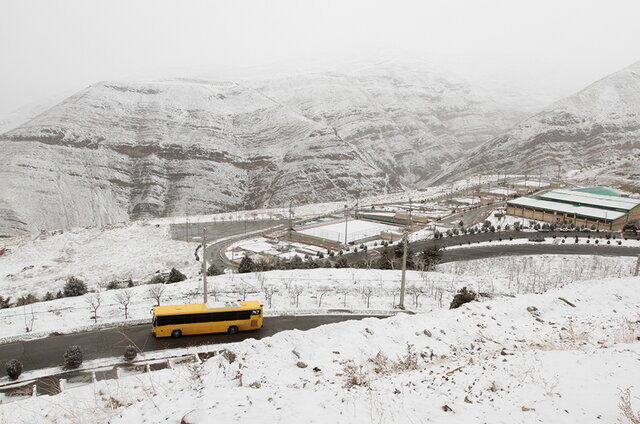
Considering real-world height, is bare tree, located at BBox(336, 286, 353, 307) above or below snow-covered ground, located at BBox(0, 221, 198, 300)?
above

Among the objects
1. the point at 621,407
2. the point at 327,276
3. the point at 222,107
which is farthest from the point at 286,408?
the point at 222,107

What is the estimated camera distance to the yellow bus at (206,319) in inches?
746

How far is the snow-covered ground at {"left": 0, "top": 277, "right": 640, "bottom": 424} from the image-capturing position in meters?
6.31

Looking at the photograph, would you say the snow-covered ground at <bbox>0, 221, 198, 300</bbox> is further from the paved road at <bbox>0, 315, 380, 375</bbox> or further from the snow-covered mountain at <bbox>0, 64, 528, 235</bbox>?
the snow-covered mountain at <bbox>0, 64, 528, 235</bbox>

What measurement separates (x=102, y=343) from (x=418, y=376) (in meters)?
16.4

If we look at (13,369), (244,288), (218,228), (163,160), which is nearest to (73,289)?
(244,288)

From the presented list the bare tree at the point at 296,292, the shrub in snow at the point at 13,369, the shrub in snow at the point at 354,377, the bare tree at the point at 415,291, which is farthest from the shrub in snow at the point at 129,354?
the bare tree at the point at 415,291

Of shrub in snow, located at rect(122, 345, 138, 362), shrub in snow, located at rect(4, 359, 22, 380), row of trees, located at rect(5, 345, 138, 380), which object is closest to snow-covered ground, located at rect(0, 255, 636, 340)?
row of trees, located at rect(5, 345, 138, 380)

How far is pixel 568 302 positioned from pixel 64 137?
146721 mm

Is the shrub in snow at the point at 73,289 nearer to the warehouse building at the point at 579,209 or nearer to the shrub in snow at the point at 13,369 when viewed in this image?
the shrub in snow at the point at 13,369

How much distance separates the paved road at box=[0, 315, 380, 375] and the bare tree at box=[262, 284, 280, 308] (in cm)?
344

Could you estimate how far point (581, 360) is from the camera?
8.48 metres

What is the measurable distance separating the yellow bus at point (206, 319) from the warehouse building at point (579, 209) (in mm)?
57436

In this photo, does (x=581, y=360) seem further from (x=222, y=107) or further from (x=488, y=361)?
(x=222, y=107)
